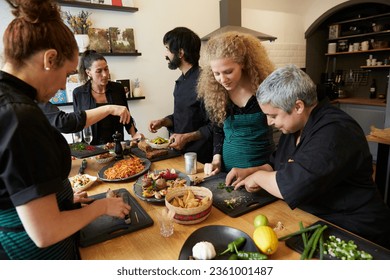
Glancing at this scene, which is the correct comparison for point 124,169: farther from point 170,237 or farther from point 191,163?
point 170,237

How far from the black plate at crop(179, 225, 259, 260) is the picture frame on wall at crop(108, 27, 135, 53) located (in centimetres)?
306

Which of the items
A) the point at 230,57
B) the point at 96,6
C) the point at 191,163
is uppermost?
the point at 96,6

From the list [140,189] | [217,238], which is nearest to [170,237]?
[217,238]

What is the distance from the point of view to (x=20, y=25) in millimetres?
738

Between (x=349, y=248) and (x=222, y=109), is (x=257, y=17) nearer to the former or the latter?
(x=222, y=109)

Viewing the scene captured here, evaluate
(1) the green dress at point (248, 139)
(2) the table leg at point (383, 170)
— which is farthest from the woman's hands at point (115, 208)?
(2) the table leg at point (383, 170)

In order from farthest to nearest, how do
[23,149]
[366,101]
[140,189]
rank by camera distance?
1. [366,101]
2. [140,189]
3. [23,149]

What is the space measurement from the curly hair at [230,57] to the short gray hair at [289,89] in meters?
0.52

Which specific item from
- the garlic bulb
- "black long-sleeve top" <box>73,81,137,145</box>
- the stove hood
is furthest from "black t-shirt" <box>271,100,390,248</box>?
the stove hood

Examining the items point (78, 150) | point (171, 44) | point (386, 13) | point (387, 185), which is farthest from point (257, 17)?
point (78, 150)

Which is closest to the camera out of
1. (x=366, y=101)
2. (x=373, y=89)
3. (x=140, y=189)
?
(x=140, y=189)

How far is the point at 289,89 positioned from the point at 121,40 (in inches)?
115

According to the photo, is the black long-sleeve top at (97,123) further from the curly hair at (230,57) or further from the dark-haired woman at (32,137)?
the dark-haired woman at (32,137)

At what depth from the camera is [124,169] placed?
1.65m
